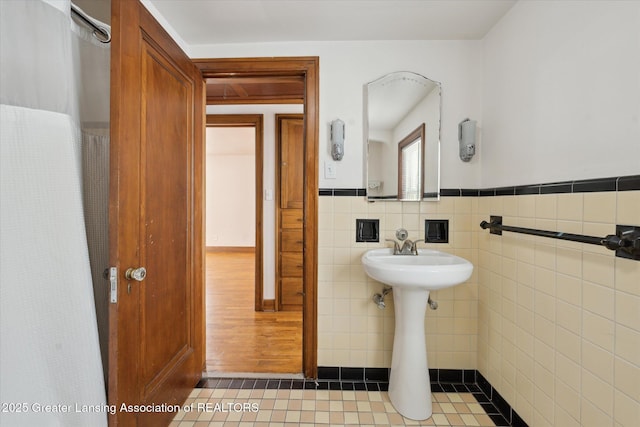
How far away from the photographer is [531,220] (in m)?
1.40

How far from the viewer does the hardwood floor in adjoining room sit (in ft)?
6.81

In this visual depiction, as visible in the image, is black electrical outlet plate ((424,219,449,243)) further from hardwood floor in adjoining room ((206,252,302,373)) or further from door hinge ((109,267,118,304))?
door hinge ((109,267,118,304))

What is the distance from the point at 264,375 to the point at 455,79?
2.29m

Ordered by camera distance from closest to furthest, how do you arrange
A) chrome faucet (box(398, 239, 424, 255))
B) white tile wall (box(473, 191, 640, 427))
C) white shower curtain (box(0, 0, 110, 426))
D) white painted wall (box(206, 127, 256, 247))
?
white shower curtain (box(0, 0, 110, 426)), white tile wall (box(473, 191, 640, 427)), chrome faucet (box(398, 239, 424, 255)), white painted wall (box(206, 127, 256, 247))

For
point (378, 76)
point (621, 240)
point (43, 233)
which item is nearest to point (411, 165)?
point (378, 76)

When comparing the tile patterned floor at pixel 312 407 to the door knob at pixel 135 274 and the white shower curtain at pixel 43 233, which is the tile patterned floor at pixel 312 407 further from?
the door knob at pixel 135 274

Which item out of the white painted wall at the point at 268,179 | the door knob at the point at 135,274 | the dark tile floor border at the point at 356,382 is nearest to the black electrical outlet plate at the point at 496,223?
the dark tile floor border at the point at 356,382

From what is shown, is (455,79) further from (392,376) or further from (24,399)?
(24,399)

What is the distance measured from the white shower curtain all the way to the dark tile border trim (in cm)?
127

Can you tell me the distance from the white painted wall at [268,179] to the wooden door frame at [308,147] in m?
1.16

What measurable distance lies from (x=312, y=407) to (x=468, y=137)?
71.9 inches

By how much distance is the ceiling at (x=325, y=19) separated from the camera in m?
1.52

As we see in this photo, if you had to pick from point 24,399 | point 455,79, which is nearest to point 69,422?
point 24,399

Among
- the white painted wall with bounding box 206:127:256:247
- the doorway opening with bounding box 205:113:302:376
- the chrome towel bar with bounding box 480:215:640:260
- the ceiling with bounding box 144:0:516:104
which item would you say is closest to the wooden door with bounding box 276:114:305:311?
the doorway opening with bounding box 205:113:302:376
